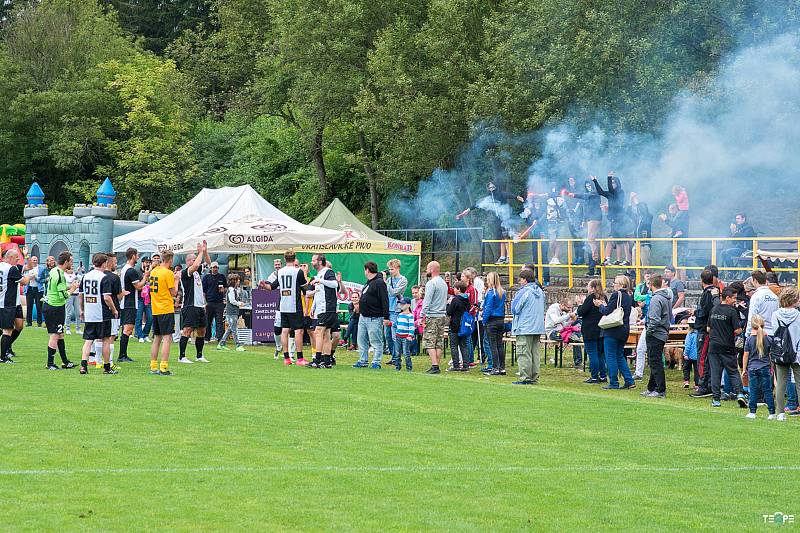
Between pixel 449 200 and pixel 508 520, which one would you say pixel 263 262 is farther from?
pixel 508 520

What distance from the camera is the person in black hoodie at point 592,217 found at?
84.5ft

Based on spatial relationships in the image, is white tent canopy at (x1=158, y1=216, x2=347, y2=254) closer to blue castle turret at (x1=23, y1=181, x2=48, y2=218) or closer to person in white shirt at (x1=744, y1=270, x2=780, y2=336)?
person in white shirt at (x1=744, y1=270, x2=780, y2=336)

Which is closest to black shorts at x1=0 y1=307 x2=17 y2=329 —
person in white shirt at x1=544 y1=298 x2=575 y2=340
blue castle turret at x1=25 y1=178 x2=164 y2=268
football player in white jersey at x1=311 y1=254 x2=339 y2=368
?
football player in white jersey at x1=311 y1=254 x2=339 y2=368

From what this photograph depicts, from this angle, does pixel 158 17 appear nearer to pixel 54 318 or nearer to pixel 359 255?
pixel 359 255

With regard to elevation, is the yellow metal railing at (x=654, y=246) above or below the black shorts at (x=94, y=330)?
above

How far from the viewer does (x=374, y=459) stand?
9.88 metres

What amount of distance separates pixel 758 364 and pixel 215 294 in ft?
44.5

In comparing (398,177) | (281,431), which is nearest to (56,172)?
(398,177)

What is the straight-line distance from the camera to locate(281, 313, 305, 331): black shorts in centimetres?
1962

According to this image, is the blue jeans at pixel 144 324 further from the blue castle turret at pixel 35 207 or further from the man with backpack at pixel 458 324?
the blue castle turret at pixel 35 207

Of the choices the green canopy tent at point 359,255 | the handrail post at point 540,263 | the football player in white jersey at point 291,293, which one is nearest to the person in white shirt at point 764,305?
the football player in white jersey at point 291,293

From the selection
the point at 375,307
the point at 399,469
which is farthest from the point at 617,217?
the point at 399,469

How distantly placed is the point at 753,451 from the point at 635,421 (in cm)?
215

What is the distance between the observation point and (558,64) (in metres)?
31.1
